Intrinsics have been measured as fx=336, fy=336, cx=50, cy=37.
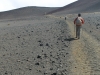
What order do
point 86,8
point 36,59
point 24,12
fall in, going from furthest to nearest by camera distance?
point 24,12
point 86,8
point 36,59

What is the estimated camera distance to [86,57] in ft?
38.6

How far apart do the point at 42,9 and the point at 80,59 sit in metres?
94.1

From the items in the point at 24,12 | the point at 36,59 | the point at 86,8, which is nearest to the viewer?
the point at 36,59

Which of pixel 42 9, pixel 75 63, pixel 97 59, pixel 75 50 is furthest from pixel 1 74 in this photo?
pixel 42 9

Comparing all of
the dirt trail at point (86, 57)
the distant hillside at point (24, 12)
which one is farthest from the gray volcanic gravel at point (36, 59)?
the distant hillside at point (24, 12)

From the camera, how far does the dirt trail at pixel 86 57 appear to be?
9.85 m

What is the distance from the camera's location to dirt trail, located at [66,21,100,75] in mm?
9852

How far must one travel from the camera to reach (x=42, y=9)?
104938 millimetres

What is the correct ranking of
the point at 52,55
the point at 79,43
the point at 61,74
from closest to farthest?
the point at 61,74
the point at 52,55
the point at 79,43

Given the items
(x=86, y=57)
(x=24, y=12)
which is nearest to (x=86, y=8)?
(x=24, y=12)

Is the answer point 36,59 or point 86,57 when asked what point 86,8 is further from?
point 36,59

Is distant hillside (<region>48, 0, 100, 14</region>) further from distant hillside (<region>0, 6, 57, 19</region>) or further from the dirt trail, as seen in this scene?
the dirt trail

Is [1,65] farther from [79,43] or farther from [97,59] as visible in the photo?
[79,43]

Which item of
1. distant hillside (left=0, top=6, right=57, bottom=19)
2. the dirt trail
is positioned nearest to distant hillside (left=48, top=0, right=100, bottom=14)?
distant hillside (left=0, top=6, right=57, bottom=19)
